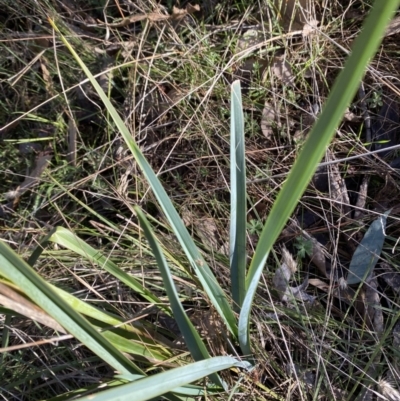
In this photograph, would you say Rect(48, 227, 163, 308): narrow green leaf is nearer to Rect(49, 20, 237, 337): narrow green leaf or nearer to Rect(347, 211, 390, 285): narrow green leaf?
Rect(49, 20, 237, 337): narrow green leaf

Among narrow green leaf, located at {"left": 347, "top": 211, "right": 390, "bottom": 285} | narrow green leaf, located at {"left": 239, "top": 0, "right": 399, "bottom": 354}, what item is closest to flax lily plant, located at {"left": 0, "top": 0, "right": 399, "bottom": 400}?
narrow green leaf, located at {"left": 239, "top": 0, "right": 399, "bottom": 354}

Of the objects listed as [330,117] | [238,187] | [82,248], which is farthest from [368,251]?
[330,117]

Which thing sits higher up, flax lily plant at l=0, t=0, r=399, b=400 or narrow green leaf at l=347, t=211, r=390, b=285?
flax lily plant at l=0, t=0, r=399, b=400

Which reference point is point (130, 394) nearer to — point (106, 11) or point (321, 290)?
point (321, 290)

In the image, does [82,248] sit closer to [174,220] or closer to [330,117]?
[174,220]

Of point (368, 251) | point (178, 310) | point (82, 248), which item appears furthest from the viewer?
point (368, 251)

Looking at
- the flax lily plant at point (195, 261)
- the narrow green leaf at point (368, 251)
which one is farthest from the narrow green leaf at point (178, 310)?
the narrow green leaf at point (368, 251)
